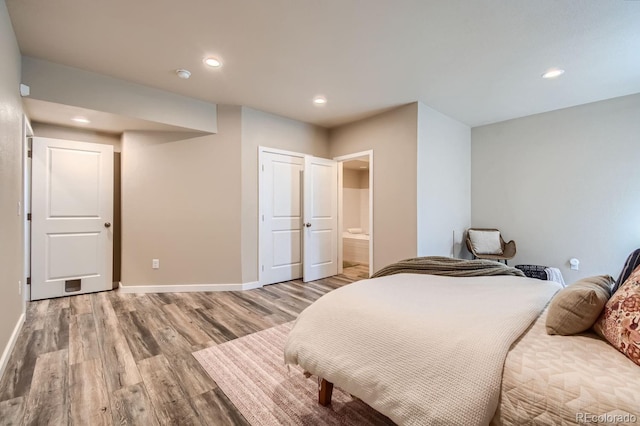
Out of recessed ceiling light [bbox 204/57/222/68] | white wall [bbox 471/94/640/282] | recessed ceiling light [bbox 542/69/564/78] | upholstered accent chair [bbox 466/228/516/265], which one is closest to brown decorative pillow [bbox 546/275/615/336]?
recessed ceiling light [bbox 542/69/564/78]

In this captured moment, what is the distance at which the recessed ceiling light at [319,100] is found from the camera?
3.49 m

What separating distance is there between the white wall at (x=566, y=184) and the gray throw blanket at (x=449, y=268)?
2.54 metres

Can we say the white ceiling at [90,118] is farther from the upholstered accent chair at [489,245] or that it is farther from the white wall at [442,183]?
the upholstered accent chair at [489,245]

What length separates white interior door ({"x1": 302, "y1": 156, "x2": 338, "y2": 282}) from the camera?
171 inches

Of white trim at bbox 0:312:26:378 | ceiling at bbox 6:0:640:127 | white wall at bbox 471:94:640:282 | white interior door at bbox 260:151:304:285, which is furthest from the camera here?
white interior door at bbox 260:151:304:285

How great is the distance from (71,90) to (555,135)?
6073 millimetres

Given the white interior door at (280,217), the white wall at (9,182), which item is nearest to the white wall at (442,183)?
the white interior door at (280,217)

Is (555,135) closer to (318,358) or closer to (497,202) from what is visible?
(497,202)

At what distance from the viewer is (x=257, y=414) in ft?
4.85

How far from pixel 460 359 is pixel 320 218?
361cm

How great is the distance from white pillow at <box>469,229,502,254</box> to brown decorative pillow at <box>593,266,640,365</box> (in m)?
3.25

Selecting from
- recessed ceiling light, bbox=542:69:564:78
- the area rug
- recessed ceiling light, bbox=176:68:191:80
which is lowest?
the area rug

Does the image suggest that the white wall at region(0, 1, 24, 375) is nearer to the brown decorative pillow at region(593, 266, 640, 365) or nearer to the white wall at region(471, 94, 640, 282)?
the brown decorative pillow at region(593, 266, 640, 365)

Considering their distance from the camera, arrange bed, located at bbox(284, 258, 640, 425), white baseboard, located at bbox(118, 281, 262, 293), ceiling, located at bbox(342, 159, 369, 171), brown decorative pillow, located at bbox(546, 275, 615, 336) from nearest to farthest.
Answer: bed, located at bbox(284, 258, 640, 425) < brown decorative pillow, located at bbox(546, 275, 615, 336) < white baseboard, located at bbox(118, 281, 262, 293) < ceiling, located at bbox(342, 159, 369, 171)
